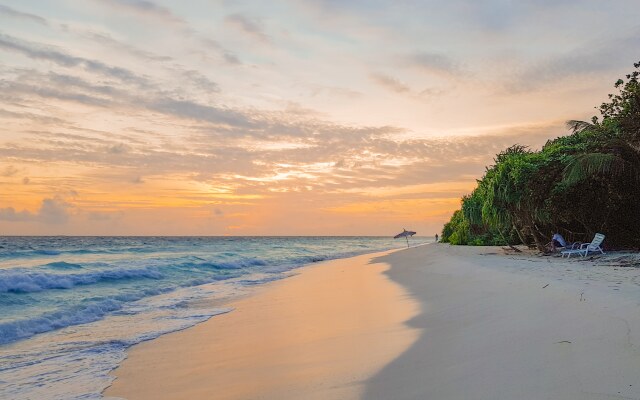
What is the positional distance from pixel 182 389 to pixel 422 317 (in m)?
4.78

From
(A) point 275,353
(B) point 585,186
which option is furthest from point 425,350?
(B) point 585,186

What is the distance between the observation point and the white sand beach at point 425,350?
4.25 m

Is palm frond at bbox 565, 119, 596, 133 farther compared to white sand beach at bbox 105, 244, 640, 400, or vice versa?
palm frond at bbox 565, 119, 596, 133

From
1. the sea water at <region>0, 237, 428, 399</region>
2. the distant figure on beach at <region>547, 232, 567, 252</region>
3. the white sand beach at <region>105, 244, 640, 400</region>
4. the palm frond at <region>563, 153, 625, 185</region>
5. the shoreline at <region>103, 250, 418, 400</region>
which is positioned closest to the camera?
the white sand beach at <region>105, 244, 640, 400</region>

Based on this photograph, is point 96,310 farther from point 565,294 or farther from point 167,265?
point 167,265

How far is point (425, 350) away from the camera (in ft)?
19.4

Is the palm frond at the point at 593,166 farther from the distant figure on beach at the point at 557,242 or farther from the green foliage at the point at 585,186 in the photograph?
the distant figure on beach at the point at 557,242

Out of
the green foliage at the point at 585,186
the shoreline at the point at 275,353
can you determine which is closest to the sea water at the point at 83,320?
the shoreline at the point at 275,353

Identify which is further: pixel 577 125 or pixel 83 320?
pixel 577 125

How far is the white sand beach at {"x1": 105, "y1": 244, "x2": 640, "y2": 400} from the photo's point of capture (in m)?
4.25

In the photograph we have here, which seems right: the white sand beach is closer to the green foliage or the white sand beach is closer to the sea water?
the sea water

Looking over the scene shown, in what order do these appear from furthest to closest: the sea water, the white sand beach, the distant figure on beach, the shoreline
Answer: the distant figure on beach
the sea water
the shoreline
the white sand beach

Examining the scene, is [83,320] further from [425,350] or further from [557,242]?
[557,242]

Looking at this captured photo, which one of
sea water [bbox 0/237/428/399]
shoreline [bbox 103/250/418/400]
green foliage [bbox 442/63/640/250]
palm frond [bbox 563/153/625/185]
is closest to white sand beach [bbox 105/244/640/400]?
shoreline [bbox 103/250/418/400]
